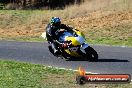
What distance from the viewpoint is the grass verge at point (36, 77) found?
1073 centimetres

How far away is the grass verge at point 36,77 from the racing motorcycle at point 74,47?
2568 mm

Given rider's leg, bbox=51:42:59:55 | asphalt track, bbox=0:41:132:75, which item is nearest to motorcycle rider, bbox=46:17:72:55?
rider's leg, bbox=51:42:59:55

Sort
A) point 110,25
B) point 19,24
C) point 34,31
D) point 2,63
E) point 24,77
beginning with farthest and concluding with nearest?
point 19,24 → point 34,31 → point 110,25 → point 2,63 → point 24,77

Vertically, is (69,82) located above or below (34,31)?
above

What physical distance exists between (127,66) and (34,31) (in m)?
16.6

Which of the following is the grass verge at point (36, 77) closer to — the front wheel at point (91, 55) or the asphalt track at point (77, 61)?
the asphalt track at point (77, 61)

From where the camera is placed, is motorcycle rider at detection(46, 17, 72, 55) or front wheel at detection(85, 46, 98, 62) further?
motorcycle rider at detection(46, 17, 72, 55)

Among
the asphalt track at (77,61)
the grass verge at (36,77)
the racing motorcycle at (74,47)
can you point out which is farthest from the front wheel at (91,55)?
the grass verge at (36,77)

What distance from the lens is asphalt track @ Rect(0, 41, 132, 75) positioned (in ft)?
47.6

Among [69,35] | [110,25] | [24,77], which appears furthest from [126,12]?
[24,77]

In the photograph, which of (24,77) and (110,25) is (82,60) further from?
(110,25)

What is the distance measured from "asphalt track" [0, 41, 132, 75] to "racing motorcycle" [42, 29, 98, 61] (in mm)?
363

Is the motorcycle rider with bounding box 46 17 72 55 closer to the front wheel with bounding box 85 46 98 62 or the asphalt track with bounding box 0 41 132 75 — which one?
the asphalt track with bounding box 0 41 132 75

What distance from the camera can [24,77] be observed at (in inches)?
478
